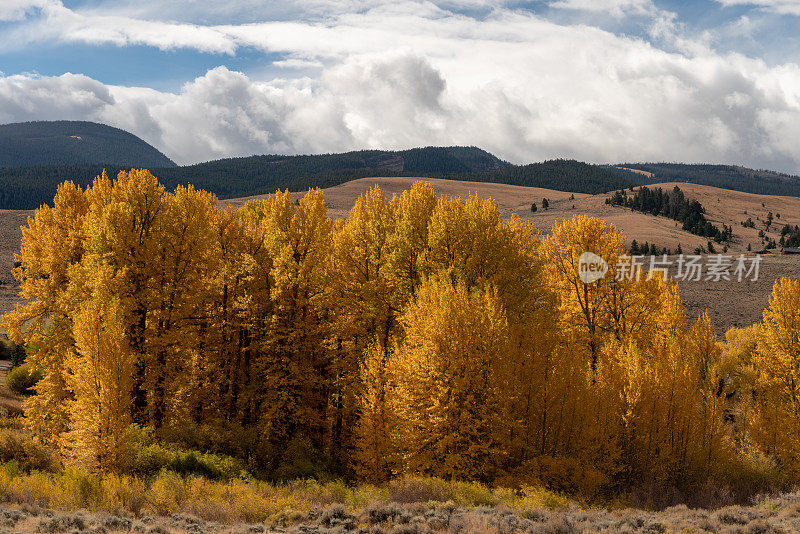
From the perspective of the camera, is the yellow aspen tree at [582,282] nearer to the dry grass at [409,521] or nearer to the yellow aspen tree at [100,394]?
the dry grass at [409,521]

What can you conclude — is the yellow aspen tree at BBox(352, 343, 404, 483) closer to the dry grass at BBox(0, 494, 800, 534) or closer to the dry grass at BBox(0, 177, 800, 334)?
the dry grass at BBox(0, 494, 800, 534)

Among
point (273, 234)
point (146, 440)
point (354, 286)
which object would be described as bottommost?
point (146, 440)

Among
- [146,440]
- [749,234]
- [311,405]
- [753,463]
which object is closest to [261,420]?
[311,405]

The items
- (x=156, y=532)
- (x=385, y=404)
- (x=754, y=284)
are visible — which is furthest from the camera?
(x=754, y=284)

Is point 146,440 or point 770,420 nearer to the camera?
point 146,440

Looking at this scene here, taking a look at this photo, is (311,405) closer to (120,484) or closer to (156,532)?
(120,484)

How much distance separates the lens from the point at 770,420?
2888 cm

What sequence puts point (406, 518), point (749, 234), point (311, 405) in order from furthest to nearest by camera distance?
point (749, 234)
point (311, 405)
point (406, 518)

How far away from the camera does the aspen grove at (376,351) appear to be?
2103 cm

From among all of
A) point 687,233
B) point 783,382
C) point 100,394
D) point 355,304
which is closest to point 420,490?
point 355,304

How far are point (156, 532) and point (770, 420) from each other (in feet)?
104

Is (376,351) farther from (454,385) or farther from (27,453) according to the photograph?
(27,453)

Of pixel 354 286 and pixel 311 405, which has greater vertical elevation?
pixel 354 286

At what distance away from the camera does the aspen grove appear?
21.0 m
